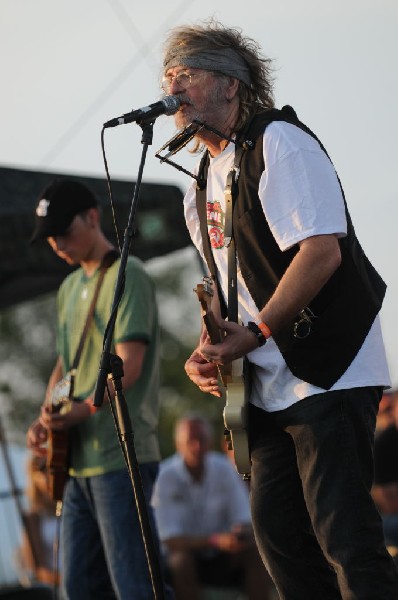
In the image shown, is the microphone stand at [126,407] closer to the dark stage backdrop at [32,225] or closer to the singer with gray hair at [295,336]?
the singer with gray hair at [295,336]

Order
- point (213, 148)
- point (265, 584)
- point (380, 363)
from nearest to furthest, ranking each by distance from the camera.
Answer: point (380, 363) < point (213, 148) < point (265, 584)

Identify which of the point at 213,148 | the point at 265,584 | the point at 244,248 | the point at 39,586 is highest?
the point at 213,148

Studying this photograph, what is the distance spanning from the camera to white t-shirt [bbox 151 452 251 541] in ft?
27.0

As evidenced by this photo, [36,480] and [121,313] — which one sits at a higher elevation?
[121,313]

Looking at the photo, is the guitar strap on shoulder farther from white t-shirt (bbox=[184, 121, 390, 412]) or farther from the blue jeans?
the blue jeans

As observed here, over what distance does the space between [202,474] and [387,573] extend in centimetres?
517

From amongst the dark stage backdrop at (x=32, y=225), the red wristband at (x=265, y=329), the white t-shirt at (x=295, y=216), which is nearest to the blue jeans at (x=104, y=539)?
the white t-shirt at (x=295, y=216)

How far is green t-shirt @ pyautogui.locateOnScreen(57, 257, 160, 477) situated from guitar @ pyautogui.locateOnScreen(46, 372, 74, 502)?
0.03 meters

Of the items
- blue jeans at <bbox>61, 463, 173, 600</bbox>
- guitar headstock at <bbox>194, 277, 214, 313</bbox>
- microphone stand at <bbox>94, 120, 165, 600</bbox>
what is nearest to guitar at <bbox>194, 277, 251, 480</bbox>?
guitar headstock at <bbox>194, 277, 214, 313</bbox>

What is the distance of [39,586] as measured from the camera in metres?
6.87

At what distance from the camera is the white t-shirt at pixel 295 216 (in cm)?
342

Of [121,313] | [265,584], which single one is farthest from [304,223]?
[265,584]

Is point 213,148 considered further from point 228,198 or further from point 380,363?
point 380,363

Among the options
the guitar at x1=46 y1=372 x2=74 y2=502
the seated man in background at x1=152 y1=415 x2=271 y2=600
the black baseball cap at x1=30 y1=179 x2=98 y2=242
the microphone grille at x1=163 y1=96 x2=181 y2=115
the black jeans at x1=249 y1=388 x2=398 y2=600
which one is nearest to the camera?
the black jeans at x1=249 y1=388 x2=398 y2=600
